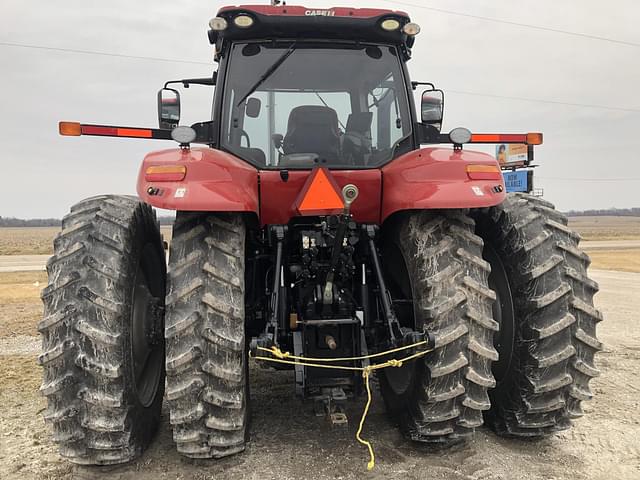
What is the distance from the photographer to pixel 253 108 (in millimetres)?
3773

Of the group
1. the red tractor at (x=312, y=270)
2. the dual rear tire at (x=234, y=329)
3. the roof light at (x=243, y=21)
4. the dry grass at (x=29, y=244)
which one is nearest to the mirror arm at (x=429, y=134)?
the red tractor at (x=312, y=270)

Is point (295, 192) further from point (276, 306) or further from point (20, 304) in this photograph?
point (20, 304)

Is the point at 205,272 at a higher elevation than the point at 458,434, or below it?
higher

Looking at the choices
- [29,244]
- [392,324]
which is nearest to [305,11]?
[392,324]

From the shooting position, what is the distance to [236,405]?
9.51ft

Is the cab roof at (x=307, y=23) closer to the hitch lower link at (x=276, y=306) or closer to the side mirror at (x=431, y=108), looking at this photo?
the side mirror at (x=431, y=108)

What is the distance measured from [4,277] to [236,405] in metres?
14.5

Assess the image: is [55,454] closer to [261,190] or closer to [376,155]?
[261,190]

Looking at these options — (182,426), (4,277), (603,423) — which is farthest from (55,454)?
(4,277)

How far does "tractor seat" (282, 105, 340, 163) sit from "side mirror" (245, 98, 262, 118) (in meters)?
0.23

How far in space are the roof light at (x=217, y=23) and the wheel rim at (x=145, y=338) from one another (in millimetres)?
1579

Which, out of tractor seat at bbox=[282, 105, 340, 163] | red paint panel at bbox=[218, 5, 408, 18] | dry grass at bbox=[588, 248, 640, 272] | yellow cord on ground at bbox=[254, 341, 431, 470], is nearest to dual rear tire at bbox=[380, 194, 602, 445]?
yellow cord on ground at bbox=[254, 341, 431, 470]

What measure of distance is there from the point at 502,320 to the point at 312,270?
4.22 feet

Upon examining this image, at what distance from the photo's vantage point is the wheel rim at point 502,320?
3.46 m
